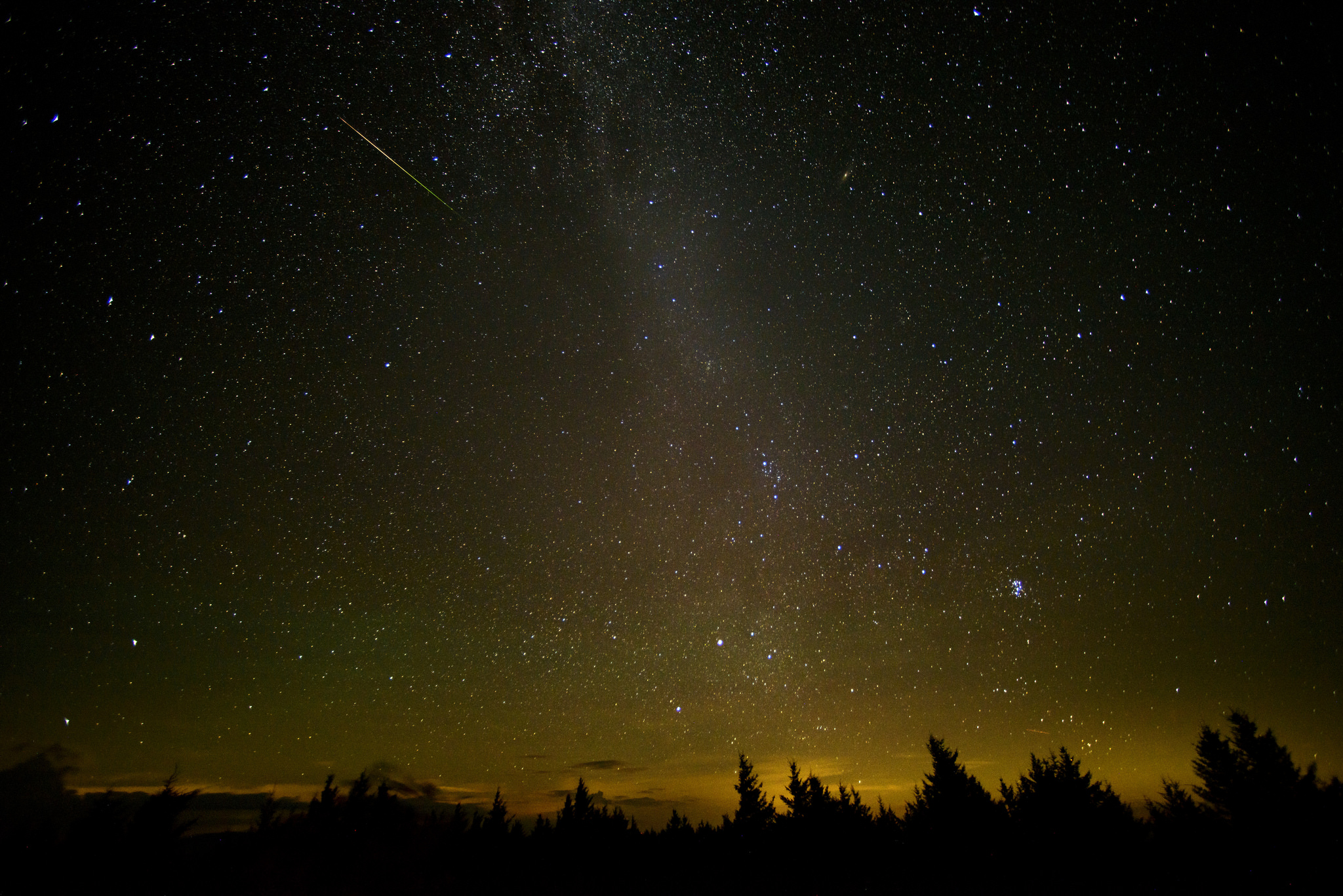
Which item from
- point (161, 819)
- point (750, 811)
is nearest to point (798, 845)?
point (750, 811)

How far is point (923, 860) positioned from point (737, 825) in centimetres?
1040

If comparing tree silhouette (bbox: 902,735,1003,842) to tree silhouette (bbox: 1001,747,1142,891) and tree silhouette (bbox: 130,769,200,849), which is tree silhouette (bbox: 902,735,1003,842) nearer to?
tree silhouette (bbox: 1001,747,1142,891)

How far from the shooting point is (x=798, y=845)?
2348 centimetres

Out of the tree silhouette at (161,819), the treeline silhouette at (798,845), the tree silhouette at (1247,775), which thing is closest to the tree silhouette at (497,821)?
the treeline silhouette at (798,845)

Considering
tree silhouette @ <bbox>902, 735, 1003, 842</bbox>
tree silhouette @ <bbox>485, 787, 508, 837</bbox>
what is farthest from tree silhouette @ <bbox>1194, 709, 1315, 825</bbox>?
tree silhouette @ <bbox>485, 787, 508, 837</bbox>

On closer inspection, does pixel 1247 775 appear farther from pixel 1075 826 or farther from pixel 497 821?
Result: pixel 497 821

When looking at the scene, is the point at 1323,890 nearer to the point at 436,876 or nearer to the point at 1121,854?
the point at 1121,854

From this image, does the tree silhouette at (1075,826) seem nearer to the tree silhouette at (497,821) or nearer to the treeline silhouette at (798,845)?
the treeline silhouette at (798,845)

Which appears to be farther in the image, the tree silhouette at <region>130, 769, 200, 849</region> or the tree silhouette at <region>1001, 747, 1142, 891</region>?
the tree silhouette at <region>130, 769, 200, 849</region>

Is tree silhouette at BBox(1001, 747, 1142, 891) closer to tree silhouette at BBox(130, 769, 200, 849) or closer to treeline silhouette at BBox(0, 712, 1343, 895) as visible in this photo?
treeline silhouette at BBox(0, 712, 1343, 895)

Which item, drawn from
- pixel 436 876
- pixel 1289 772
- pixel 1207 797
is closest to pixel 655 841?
pixel 436 876

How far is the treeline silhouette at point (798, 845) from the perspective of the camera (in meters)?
16.1

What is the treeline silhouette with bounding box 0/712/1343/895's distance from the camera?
52.8 ft

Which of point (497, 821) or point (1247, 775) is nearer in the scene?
point (1247, 775)
